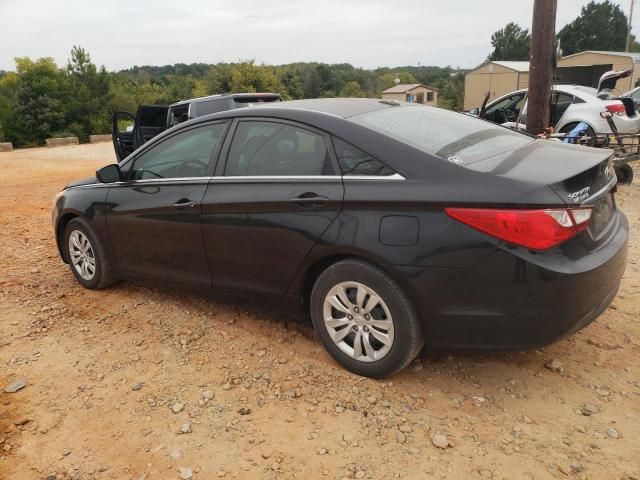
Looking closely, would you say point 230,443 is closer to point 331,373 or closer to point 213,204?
point 331,373

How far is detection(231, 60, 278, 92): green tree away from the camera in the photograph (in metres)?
37.2

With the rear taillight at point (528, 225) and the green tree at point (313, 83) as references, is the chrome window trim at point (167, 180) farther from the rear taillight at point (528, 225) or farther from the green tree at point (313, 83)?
the green tree at point (313, 83)

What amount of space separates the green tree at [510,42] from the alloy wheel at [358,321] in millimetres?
87573

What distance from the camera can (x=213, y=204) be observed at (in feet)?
11.3

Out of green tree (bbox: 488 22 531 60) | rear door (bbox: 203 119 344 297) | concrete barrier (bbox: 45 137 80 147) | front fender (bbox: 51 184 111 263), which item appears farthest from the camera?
green tree (bbox: 488 22 531 60)

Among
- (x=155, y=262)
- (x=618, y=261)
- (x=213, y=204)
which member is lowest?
(x=155, y=262)

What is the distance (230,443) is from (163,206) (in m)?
1.81

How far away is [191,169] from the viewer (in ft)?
12.1

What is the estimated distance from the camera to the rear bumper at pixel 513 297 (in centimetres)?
246

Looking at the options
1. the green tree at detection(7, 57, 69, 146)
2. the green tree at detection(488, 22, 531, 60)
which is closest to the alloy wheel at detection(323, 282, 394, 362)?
the green tree at detection(7, 57, 69, 146)

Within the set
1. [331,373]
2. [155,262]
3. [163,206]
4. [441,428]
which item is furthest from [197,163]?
[441,428]

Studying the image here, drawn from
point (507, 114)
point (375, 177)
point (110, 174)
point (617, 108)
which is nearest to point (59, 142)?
point (507, 114)

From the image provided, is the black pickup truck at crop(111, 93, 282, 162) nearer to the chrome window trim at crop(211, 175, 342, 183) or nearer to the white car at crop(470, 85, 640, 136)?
the white car at crop(470, 85, 640, 136)

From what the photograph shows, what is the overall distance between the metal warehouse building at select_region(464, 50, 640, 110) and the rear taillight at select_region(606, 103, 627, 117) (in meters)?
22.8
